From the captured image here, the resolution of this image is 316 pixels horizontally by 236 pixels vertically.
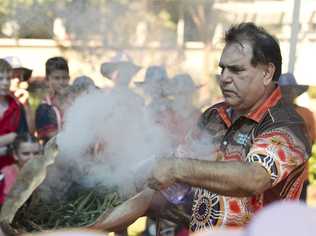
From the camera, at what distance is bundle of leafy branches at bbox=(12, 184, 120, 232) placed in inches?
91.4

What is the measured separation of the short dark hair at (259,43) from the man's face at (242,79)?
2 centimetres

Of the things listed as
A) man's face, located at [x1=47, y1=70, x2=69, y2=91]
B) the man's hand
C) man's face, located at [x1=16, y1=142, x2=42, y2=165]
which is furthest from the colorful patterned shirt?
man's face, located at [x1=16, y1=142, x2=42, y2=165]

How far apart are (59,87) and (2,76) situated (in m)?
0.82

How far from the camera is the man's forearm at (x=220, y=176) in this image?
7.30 feet

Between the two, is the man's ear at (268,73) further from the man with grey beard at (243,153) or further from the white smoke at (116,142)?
the white smoke at (116,142)

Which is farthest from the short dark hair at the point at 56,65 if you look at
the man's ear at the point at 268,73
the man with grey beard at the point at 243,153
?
the man's ear at the point at 268,73

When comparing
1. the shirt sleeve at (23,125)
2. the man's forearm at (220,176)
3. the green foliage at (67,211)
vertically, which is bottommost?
the shirt sleeve at (23,125)

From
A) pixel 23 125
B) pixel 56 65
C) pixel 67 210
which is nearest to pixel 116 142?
pixel 67 210

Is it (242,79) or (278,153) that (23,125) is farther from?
(278,153)

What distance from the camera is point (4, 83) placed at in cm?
469

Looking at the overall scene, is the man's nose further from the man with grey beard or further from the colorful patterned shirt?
the colorful patterned shirt

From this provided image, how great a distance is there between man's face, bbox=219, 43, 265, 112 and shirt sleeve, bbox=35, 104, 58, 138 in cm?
173

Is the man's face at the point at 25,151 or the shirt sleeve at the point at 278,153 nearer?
the shirt sleeve at the point at 278,153

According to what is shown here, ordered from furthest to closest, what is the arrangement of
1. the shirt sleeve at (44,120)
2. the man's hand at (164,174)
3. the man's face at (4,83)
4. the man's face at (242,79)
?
1. the man's face at (4,83)
2. the shirt sleeve at (44,120)
3. the man's face at (242,79)
4. the man's hand at (164,174)
